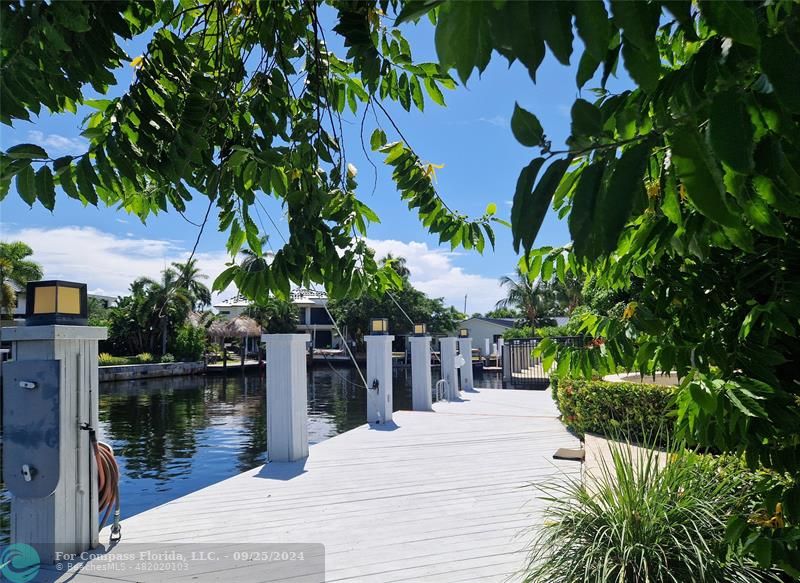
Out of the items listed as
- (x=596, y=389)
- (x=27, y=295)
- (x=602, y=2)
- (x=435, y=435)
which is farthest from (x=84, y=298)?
(x=596, y=389)

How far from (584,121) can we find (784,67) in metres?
0.30

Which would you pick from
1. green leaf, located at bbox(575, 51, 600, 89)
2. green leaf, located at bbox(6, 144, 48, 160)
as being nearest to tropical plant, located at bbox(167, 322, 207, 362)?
green leaf, located at bbox(6, 144, 48, 160)

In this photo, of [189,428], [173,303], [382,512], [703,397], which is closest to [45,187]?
[703,397]

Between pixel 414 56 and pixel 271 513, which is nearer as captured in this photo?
pixel 414 56

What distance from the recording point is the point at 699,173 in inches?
26.8

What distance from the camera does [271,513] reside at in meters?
4.48

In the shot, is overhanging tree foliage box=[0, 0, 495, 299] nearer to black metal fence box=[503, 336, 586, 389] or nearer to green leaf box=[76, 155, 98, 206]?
green leaf box=[76, 155, 98, 206]

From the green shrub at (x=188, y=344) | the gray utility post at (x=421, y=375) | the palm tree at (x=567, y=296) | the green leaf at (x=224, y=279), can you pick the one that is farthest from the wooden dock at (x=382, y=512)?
the green shrub at (x=188, y=344)

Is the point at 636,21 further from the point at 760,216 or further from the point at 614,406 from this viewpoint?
the point at 614,406

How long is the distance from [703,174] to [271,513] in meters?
4.63

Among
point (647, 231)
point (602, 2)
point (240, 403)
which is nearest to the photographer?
point (602, 2)

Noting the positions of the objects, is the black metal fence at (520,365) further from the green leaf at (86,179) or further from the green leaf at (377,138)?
the green leaf at (86,179)

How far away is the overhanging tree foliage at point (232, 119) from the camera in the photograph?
1615 mm

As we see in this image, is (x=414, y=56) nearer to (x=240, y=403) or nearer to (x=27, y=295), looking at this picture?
(x=27, y=295)
